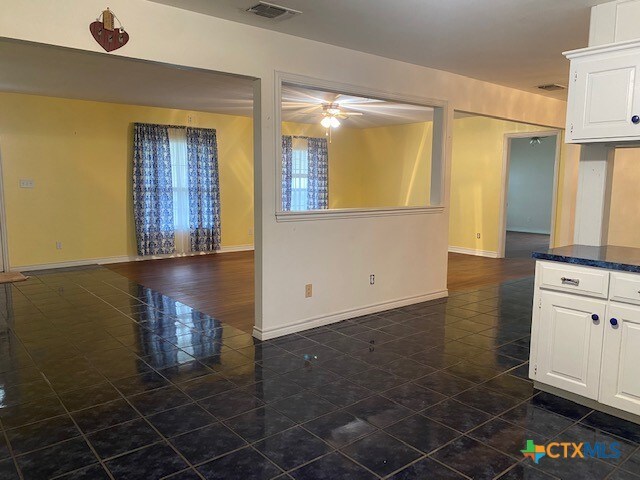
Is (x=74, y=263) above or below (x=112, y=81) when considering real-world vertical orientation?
below

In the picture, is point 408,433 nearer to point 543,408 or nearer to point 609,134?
point 543,408

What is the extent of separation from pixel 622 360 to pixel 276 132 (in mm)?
2748

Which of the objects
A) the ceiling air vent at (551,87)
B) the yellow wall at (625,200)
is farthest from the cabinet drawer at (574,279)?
the ceiling air vent at (551,87)

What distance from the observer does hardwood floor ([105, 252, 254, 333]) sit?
4.66 metres

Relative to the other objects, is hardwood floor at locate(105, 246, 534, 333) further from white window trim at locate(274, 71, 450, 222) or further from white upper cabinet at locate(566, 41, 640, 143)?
white upper cabinet at locate(566, 41, 640, 143)

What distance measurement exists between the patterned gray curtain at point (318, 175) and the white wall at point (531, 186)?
5.11 m

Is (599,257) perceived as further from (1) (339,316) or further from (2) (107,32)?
(2) (107,32)

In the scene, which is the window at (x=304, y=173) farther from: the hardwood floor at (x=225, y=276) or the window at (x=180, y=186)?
the window at (x=180, y=186)

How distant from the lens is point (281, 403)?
267 centimetres

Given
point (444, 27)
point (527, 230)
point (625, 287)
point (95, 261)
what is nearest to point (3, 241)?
point (95, 261)

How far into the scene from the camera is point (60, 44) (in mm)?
2666

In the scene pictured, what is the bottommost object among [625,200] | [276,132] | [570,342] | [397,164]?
[570,342]

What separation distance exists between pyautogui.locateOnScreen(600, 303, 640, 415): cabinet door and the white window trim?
7.45 ft

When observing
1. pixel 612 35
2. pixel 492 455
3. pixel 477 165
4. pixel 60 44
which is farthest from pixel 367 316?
pixel 477 165
